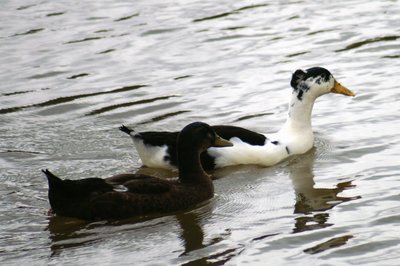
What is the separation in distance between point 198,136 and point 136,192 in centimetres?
89

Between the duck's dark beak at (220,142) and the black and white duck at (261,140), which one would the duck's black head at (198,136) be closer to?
the duck's dark beak at (220,142)

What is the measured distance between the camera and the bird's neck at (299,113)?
1041cm

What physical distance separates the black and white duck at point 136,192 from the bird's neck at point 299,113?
174 centimetres

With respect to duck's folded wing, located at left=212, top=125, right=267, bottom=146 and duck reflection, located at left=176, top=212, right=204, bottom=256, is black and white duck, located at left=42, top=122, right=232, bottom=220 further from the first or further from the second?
duck's folded wing, located at left=212, top=125, right=267, bottom=146

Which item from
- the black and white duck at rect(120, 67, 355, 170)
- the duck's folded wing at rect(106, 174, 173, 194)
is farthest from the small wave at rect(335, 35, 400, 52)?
the duck's folded wing at rect(106, 174, 173, 194)

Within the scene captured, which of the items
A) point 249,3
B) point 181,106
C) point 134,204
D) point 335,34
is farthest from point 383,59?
point 134,204

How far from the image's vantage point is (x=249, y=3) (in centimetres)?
1661

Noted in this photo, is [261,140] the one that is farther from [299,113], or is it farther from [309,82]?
[309,82]

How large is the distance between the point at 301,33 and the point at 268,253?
7710 mm

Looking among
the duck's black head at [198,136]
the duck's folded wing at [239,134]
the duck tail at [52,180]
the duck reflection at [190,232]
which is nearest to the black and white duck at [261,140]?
the duck's folded wing at [239,134]

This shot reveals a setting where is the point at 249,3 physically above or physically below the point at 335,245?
above

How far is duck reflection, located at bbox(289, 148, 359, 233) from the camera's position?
A: 7.98m

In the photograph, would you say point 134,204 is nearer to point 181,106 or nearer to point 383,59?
point 181,106

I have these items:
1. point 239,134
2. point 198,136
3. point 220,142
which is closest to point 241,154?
point 239,134
